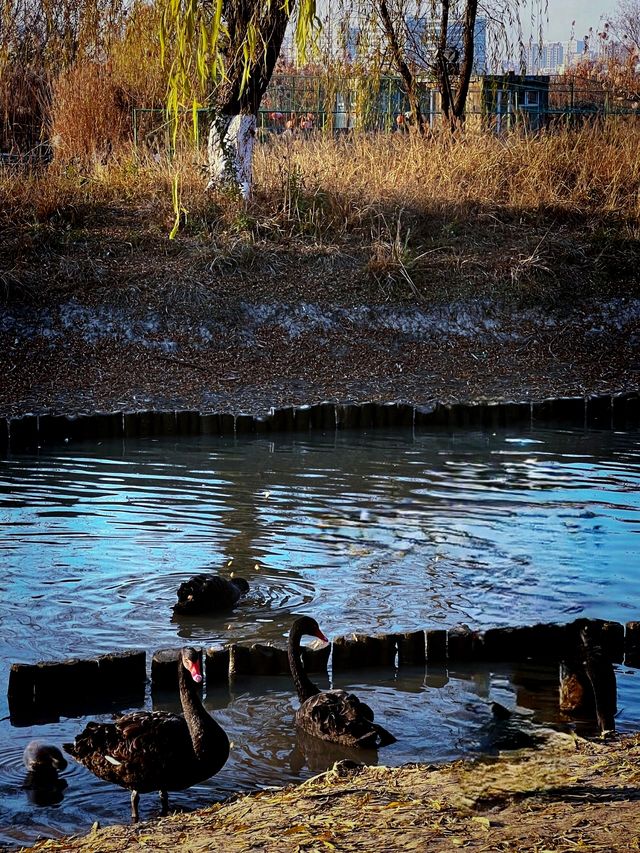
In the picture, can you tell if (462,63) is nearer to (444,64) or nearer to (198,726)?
(444,64)

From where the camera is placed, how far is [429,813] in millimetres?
3930

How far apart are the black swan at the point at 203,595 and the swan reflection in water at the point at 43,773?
172cm

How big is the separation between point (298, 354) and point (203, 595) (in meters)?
7.85

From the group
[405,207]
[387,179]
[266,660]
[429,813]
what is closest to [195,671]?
[266,660]

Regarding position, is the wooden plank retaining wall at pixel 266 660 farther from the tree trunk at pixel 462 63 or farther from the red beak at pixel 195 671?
the tree trunk at pixel 462 63

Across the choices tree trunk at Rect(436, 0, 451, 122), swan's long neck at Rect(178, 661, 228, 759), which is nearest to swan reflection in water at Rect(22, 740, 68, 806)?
swan's long neck at Rect(178, 661, 228, 759)

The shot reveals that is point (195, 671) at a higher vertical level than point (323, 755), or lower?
higher

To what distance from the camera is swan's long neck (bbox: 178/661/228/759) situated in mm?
→ 4546

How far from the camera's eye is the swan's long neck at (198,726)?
4.55m

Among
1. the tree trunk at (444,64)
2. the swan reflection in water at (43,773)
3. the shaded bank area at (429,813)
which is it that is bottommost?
the swan reflection in water at (43,773)

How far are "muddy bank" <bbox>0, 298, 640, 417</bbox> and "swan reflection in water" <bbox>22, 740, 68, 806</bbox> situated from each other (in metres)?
7.57

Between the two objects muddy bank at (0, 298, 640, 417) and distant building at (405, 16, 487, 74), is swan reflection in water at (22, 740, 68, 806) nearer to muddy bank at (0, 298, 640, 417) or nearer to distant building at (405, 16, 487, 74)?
muddy bank at (0, 298, 640, 417)

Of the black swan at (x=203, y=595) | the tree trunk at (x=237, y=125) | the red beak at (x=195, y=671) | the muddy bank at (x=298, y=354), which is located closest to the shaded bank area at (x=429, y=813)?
the red beak at (x=195, y=671)

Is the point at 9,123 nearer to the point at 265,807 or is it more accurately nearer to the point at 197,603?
the point at 197,603
